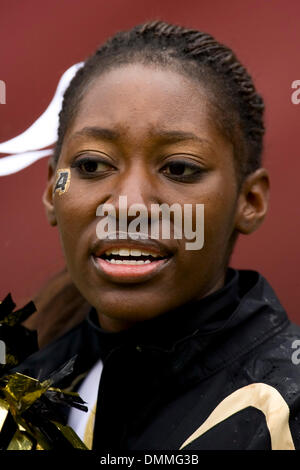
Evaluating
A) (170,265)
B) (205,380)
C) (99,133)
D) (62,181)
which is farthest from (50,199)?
(205,380)

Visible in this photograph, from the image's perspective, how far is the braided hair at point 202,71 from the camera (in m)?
1.31

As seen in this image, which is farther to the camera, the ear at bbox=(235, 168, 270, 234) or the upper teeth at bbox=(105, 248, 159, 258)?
the ear at bbox=(235, 168, 270, 234)

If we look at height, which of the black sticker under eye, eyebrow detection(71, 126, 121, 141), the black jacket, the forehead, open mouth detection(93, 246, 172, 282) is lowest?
the black jacket

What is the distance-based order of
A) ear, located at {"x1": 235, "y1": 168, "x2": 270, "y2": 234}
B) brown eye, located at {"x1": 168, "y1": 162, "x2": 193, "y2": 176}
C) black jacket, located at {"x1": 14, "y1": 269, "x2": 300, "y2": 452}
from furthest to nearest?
ear, located at {"x1": 235, "y1": 168, "x2": 270, "y2": 234} → brown eye, located at {"x1": 168, "y1": 162, "x2": 193, "y2": 176} → black jacket, located at {"x1": 14, "y1": 269, "x2": 300, "y2": 452}

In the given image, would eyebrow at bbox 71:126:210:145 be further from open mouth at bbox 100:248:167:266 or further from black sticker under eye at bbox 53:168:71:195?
open mouth at bbox 100:248:167:266

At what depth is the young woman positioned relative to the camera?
1182 millimetres

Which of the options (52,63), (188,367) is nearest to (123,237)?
(188,367)

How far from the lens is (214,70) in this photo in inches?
52.8

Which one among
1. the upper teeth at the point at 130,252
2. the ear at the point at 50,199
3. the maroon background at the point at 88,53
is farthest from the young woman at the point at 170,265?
the maroon background at the point at 88,53

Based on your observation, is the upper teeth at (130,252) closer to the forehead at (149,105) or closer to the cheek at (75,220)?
the cheek at (75,220)

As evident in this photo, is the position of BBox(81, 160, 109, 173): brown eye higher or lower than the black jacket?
higher

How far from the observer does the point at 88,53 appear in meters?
1.93

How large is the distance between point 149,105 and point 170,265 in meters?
0.30

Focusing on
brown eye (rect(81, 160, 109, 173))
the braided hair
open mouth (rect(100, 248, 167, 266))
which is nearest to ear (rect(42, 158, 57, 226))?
the braided hair
